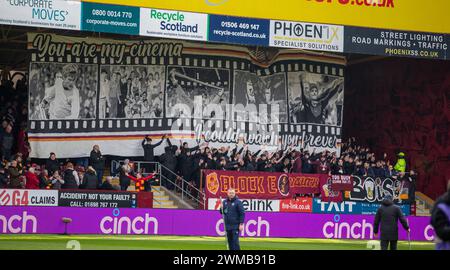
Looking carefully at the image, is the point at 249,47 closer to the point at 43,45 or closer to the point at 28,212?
the point at 43,45

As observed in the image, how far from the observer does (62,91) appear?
39.1 m

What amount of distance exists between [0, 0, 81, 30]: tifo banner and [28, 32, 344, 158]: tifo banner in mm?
4609

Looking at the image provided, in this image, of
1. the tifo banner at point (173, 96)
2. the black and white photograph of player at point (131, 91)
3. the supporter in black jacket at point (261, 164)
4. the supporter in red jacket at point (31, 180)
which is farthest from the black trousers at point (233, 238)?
the black and white photograph of player at point (131, 91)

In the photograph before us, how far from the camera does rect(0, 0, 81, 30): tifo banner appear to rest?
3366cm

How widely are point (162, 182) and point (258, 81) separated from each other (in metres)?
7.73

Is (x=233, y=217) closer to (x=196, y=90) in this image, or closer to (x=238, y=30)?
(x=238, y=30)

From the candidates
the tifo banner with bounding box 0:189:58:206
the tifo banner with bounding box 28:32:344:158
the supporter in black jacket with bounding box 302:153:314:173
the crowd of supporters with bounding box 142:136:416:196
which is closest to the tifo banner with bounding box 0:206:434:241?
the tifo banner with bounding box 0:189:58:206

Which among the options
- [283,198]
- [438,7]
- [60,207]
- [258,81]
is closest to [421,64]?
[438,7]

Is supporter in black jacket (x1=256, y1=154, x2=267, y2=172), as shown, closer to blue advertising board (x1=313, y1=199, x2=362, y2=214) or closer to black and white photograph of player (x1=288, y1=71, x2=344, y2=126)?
blue advertising board (x1=313, y1=199, x2=362, y2=214)

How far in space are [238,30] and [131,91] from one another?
6337mm

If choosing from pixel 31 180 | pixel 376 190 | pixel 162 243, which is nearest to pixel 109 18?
pixel 31 180

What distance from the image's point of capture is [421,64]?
44500 mm

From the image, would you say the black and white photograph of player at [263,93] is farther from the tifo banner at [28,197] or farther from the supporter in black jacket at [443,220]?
the supporter in black jacket at [443,220]

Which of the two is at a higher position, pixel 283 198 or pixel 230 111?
pixel 230 111
